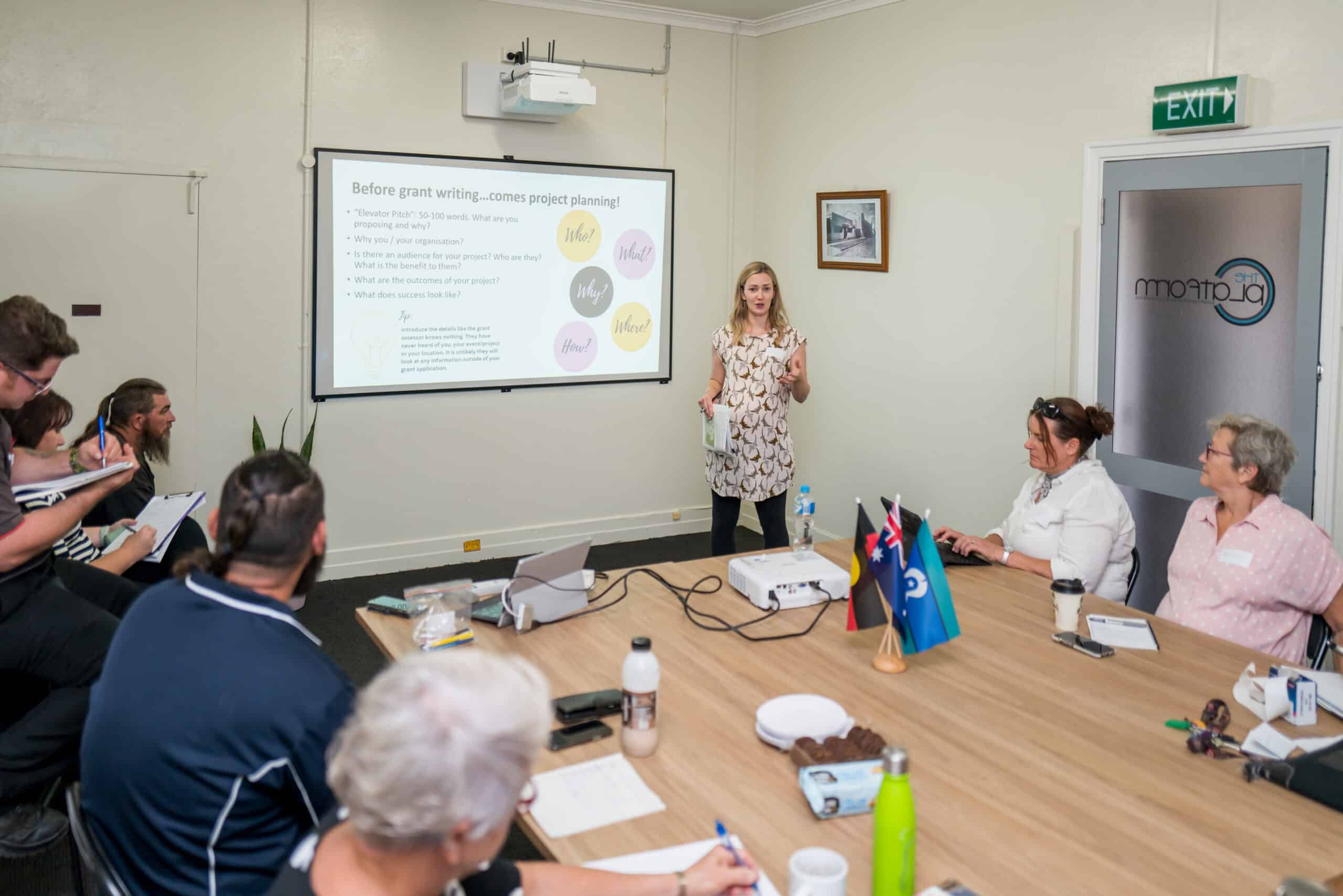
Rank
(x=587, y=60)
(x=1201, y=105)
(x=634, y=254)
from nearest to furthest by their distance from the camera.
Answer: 1. (x=1201, y=105)
2. (x=587, y=60)
3. (x=634, y=254)

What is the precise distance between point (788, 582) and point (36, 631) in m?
1.98

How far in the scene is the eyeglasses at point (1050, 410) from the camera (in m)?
3.32

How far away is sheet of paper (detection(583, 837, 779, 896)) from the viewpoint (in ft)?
5.43

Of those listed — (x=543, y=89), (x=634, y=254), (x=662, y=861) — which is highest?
(x=543, y=89)

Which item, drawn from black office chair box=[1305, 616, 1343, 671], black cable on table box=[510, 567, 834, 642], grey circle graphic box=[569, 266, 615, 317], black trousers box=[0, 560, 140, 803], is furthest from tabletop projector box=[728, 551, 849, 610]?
grey circle graphic box=[569, 266, 615, 317]

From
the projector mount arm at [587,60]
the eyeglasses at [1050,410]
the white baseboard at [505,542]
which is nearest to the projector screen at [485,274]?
the projector mount arm at [587,60]

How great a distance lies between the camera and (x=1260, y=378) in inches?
149

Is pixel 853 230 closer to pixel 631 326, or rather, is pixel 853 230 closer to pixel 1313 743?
pixel 631 326

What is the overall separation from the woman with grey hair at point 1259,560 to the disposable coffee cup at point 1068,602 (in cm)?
44

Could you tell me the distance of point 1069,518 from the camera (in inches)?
128

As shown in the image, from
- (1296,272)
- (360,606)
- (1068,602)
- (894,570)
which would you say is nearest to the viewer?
(894,570)

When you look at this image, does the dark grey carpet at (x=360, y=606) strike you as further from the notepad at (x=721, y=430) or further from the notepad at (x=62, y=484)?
the notepad at (x=62, y=484)

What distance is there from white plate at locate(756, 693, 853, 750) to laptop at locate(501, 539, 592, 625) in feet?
2.49

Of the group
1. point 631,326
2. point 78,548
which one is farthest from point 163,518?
point 631,326
